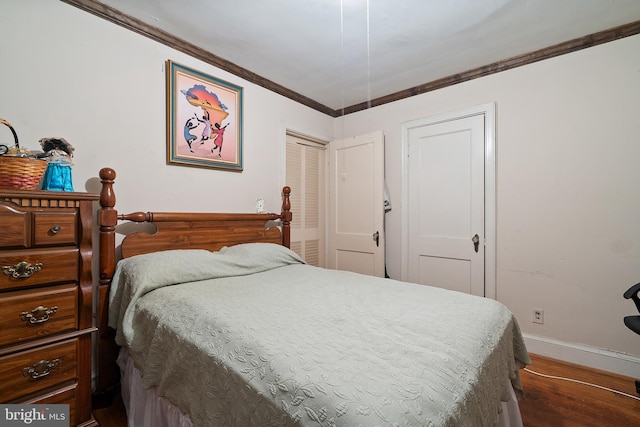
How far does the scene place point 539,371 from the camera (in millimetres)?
2162

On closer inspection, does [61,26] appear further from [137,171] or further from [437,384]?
[437,384]

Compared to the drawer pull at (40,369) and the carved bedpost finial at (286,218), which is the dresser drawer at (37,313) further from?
the carved bedpost finial at (286,218)

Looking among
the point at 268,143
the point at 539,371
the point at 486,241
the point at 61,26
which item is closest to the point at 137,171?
the point at 61,26

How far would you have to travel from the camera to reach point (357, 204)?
134 inches

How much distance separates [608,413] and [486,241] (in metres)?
1.34

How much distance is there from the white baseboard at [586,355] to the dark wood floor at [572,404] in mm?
57

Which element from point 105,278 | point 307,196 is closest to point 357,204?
point 307,196

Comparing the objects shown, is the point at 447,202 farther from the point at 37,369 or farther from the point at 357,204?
the point at 37,369

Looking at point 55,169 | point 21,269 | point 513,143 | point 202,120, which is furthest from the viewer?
point 513,143

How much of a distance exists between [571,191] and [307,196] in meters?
2.46

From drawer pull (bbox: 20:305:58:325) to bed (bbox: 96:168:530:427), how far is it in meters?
0.30

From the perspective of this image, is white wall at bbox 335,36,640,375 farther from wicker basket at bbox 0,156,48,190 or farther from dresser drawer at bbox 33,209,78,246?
wicker basket at bbox 0,156,48,190

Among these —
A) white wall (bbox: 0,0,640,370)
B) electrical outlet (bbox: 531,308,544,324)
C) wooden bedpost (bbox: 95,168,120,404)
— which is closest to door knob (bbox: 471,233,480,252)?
white wall (bbox: 0,0,640,370)

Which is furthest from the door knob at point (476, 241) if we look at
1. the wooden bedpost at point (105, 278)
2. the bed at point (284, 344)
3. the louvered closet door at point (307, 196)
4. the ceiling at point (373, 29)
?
the wooden bedpost at point (105, 278)
